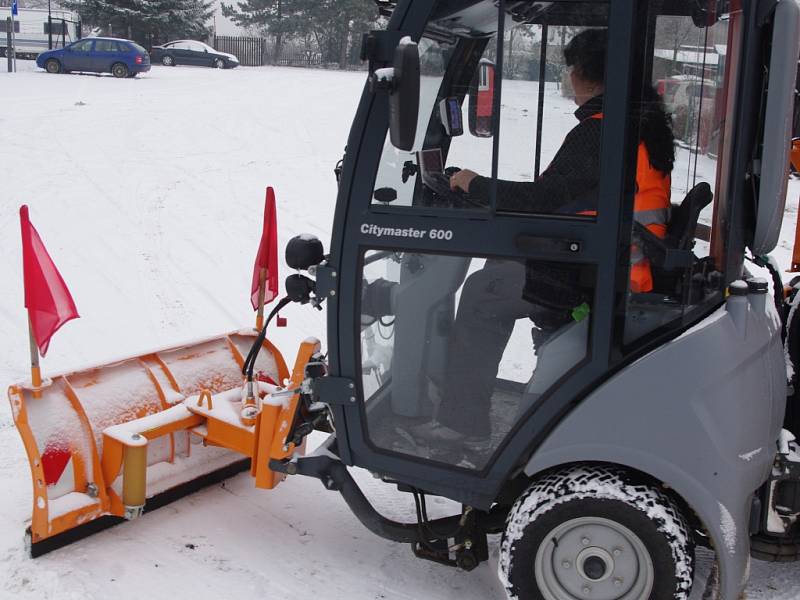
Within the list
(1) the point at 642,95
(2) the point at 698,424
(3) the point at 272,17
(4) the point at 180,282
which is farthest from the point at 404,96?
(3) the point at 272,17

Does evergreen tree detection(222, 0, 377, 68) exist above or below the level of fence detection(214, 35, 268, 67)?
above

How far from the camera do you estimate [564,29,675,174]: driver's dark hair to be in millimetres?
2748

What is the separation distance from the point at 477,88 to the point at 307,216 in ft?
22.9

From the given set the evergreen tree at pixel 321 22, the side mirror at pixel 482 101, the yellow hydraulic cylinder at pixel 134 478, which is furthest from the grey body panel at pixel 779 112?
the evergreen tree at pixel 321 22

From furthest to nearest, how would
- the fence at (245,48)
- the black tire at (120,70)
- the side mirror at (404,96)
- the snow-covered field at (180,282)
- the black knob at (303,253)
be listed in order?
the fence at (245,48), the black tire at (120,70), the snow-covered field at (180,282), the black knob at (303,253), the side mirror at (404,96)

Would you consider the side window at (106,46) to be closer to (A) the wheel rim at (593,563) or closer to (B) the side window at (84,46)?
(B) the side window at (84,46)

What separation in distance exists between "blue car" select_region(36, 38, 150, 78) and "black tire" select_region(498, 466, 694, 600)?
2399 cm

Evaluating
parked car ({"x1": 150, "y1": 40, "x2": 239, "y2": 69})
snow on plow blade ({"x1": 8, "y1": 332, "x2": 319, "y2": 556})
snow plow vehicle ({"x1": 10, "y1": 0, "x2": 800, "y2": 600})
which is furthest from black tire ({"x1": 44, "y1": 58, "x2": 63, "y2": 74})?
snow plow vehicle ({"x1": 10, "y1": 0, "x2": 800, "y2": 600})

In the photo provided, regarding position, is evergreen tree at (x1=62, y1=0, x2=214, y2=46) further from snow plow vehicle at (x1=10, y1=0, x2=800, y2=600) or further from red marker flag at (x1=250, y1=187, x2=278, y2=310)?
snow plow vehicle at (x1=10, y1=0, x2=800, y2=600)

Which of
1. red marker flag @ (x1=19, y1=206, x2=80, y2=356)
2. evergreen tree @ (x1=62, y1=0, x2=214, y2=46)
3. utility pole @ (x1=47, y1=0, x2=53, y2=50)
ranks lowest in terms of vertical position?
red marker flag @ (x1=19, y1=206, x2=80, y2=356)

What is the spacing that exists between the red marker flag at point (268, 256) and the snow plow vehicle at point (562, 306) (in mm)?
548

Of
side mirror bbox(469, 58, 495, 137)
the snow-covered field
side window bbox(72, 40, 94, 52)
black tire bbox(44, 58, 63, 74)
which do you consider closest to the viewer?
side mirror bbox(469, 58, 495, 137)

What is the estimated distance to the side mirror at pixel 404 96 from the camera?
2.67 metres

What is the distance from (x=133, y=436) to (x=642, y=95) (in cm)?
229
